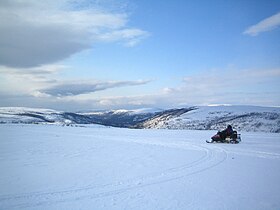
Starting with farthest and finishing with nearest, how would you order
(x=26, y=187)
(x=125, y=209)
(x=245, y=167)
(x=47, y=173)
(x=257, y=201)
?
(x=245, y=167) → (x=47, y=173) → (x=26, y=187) → (x=257, y=201) → (x=125, y=209)

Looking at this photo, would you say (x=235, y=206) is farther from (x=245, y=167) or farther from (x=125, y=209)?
(x=245, y=167)

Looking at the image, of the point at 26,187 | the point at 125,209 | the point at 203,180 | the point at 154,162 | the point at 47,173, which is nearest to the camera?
the point at 125,209

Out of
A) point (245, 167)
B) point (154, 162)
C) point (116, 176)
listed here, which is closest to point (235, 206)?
point (116, 176)

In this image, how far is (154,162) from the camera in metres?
15.8

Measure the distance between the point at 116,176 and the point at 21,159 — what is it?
23.2ft

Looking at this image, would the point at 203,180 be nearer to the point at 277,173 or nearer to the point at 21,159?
the point at 277,173

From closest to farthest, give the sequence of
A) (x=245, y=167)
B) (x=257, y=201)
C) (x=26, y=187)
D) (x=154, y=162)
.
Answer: (x=257, y=201), (x=26, y=187), (x=245, y=167), (x=154, y=162)

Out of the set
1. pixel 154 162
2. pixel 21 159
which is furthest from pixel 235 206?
pixel 21 159

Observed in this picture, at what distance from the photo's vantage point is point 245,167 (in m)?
14.4

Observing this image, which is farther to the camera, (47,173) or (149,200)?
(47,173)

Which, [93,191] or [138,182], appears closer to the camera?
[93,191]

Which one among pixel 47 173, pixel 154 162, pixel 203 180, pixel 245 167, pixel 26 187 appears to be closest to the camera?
pixel 26 187

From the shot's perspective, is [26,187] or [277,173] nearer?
[26,187]

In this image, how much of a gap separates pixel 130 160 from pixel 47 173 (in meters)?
5.08
